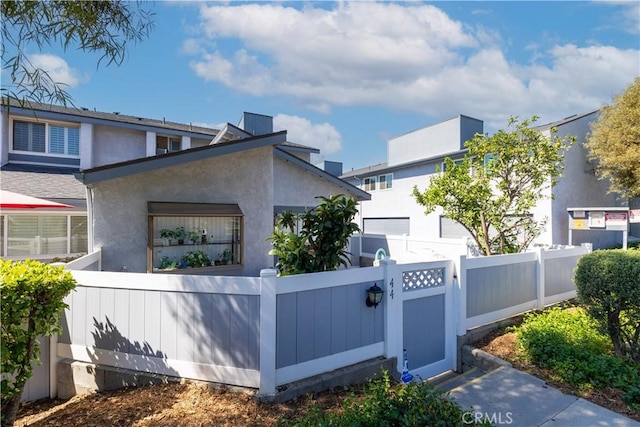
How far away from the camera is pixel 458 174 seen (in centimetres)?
872

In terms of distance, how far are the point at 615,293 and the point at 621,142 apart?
Result: 13909 mm

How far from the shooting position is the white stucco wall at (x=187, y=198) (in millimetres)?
6516

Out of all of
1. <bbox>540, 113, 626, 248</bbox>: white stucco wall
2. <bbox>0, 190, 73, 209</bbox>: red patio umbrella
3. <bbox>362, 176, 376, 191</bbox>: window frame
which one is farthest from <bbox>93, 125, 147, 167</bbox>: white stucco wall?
<bbox>540, 113, 626, 248</bbox>: white stucco wall

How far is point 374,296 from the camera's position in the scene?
4.32 metres

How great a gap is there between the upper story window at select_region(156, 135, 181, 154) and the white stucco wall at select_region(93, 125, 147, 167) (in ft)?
1.88

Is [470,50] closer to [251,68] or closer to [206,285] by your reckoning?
[251,68]

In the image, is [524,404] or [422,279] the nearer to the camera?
[524,404]

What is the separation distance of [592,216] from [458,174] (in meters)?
8.75

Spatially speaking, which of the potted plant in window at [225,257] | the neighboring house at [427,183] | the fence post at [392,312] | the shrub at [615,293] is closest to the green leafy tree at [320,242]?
the fence post at [392,312]

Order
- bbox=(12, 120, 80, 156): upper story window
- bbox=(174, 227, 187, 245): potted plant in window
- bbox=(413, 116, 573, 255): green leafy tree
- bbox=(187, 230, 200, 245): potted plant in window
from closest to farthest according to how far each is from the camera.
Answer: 1. bbox=(174, 227, 187, 245): potted plant in window
2. bbox=(187, 230, 200, 245): potted plant in window
3. bbox=(413, 116, 573, 255): green leafy tree
4. bbox=(12, 120, 80, 156): upper story window

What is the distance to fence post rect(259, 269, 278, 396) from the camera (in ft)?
11.8

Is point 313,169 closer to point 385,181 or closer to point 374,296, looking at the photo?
point 374,296

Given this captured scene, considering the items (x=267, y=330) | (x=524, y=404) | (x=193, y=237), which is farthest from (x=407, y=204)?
(x=267, y=330)

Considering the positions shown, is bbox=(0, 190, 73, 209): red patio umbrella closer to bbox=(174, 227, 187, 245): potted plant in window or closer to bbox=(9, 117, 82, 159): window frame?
bbox=(174, 227, 187, 245): potted plant in window
